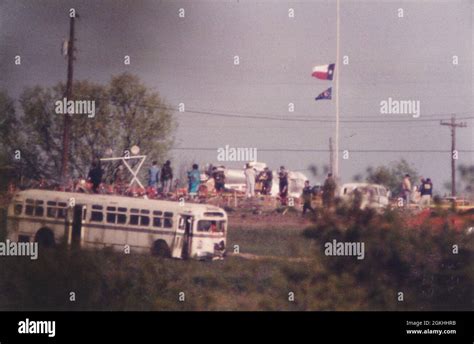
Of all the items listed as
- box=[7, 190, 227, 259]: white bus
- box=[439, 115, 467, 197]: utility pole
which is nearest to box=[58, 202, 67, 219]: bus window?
box=[7, 190, 227, 259]: white bus

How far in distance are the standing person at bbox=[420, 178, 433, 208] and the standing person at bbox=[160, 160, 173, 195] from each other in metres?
2.79

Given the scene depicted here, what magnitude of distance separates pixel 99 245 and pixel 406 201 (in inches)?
135

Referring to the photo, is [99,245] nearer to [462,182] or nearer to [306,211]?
[306,211]

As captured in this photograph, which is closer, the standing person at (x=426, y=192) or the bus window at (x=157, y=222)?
the bus window at (x=157, y=222)

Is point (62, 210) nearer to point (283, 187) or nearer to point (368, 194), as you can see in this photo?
point (283, 187)

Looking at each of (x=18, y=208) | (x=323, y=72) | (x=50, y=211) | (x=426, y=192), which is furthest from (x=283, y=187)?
(x=18, y=208)

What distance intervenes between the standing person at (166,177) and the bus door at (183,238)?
1.12 ft

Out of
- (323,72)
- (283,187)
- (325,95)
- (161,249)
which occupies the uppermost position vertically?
(323,72)

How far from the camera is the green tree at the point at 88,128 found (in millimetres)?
7000

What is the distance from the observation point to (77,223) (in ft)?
23.1

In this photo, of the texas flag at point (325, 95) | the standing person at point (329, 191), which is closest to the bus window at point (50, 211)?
the standing person at point (329, 191)

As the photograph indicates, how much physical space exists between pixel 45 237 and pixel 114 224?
0.78 meters

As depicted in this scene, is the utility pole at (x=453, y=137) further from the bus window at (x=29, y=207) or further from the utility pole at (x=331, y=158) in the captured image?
the bus window at (x=29, y=207)

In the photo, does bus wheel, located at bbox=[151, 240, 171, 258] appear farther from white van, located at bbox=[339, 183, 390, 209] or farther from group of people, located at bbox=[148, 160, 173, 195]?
white van, located at bbox=[339, 183, 390, 209]
